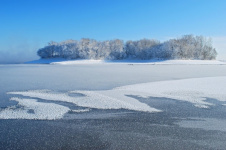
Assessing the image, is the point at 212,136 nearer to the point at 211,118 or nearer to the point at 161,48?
the point at 211,118

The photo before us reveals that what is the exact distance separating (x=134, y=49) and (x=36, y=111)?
7017cm

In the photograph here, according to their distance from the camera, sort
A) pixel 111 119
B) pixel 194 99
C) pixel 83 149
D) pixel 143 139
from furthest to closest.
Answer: pixel 194 99 < pixel 111 119 < pixel 143 139 < pixel 83 149

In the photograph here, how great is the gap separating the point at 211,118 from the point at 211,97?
2.34 m

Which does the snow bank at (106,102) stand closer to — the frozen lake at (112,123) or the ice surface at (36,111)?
the frozen lake at (112,123)

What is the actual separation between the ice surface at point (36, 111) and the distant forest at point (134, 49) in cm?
5875

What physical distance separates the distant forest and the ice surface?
58.7m

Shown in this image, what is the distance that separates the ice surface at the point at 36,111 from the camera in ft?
13.6

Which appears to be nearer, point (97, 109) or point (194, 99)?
point (97, 109)

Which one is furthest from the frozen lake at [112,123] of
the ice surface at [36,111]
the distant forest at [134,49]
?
the distant forest at [134,49]

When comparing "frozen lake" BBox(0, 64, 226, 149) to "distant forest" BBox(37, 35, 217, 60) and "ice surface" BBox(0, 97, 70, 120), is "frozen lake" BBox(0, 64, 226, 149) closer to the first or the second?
"ice surface" BBox(0, 97, 70, 120)

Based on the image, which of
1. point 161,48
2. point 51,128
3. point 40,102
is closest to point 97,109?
point 51,128

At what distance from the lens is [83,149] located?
2756 millimetres

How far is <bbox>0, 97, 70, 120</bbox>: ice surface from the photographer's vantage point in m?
4.13

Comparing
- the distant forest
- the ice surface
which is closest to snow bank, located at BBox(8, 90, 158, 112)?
the ice surface
